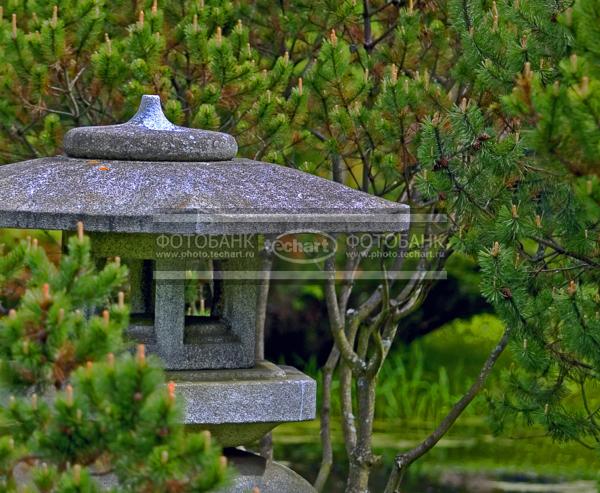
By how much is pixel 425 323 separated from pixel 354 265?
12.2ft

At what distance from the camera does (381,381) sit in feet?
32.5

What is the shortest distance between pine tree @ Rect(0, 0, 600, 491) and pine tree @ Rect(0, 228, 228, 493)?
1.39 m

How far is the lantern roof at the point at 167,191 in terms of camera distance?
4262 mm

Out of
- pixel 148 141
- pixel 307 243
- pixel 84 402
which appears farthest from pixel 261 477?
pixel 307 243

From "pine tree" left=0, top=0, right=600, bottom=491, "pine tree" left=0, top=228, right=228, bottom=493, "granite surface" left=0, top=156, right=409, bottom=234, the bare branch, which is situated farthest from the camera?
the bare branch

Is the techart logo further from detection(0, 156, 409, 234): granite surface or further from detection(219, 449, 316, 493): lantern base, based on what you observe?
detection(0, 156, 409, 234): granite surface

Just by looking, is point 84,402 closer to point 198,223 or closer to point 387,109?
point 198,223

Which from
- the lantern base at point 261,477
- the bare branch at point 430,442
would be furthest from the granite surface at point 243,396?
the bare branch at point 430,442

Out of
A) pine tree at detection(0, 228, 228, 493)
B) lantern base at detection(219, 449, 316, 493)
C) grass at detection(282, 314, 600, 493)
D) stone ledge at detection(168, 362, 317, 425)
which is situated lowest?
grass at detection(282, 314, 600, 493)

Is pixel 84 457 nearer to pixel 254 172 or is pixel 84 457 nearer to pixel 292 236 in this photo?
pixel 254 172

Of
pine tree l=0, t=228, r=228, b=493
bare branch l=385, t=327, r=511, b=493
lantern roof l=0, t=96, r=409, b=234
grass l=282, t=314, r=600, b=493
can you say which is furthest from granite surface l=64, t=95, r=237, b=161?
grass l=282, t=314, r=600, b=493

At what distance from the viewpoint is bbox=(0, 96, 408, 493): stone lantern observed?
4.30 metres

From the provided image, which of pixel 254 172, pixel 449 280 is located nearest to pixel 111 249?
pixel 254 172

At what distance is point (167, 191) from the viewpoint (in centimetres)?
436
